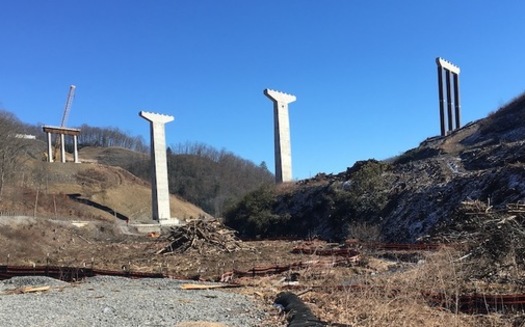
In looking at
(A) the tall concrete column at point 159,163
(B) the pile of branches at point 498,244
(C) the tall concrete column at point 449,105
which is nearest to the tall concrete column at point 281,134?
(A) the tall concrete column at point 159,163

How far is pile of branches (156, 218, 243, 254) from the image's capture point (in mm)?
20641

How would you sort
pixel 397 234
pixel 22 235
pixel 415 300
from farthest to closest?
1. pixel 22 235
2. pixel 397 234
3. pixel 415 300

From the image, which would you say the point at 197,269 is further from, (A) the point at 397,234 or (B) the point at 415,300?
(A) the point at 397,234

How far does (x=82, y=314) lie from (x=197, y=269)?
7757 mm

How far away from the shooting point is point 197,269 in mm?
16125

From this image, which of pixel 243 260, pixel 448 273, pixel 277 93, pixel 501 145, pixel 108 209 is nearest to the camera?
pixel 448 273

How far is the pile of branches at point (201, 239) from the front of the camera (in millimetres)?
20641

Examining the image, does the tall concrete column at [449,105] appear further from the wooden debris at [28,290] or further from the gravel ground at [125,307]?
the wooden debris at [28,290]

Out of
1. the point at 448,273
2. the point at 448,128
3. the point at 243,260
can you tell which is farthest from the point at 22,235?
the point at 448,128

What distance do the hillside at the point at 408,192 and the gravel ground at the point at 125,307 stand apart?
1193 centimetres

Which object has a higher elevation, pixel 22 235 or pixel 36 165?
pixel 36 165

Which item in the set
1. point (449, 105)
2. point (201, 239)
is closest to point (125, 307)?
point (201, 239)

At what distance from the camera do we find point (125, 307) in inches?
354

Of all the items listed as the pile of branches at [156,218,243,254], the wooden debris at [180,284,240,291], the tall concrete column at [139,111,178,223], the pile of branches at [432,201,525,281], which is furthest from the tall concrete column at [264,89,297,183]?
the pile of branches at [432,201,525,281]
